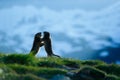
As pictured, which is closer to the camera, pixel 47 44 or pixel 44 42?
pixel 47 44

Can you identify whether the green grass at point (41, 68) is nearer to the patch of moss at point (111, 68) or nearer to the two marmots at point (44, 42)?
the patch of moss at point (111, 68)

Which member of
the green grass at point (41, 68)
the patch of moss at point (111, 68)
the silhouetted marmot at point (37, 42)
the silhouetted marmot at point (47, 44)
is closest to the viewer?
the green grass at point (41, 68)

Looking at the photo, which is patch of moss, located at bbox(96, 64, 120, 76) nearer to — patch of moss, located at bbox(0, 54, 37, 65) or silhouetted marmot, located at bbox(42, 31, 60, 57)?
patch of moss, located at bbox(0, 54, 37, 65)

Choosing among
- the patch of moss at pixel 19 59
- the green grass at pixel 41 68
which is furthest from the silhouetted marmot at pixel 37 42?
the patch of moss at pixel 19 59

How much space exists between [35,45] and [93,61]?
18.7 feet

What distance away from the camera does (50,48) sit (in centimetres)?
2611

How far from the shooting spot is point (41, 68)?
1680 cm

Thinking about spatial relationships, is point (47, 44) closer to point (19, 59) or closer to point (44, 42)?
point (44, 42)

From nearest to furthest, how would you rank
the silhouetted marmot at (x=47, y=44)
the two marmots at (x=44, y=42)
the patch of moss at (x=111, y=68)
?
the patch of moss at (x=111, y=68) → the two marmots at (x=44, y=42) → the silhouetted marmot at (x=47, y=44)

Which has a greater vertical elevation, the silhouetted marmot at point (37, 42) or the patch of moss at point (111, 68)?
the silhouetted marmot at point (37, 42)

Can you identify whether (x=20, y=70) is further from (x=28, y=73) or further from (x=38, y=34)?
(x=38, y=34)

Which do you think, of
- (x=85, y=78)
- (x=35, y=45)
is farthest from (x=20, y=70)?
(x=35, y=45)

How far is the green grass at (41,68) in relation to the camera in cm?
1534

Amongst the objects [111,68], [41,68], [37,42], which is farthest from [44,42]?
[41,68]
